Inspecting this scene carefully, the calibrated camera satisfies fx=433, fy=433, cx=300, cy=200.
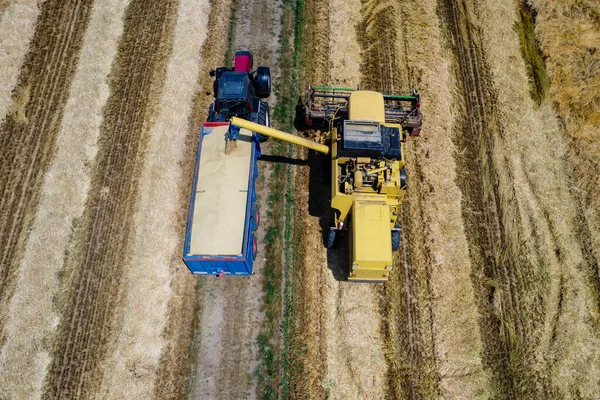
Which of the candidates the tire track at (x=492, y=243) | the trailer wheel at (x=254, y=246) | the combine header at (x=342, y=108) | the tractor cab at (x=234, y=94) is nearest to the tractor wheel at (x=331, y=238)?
the trailer wheel at (x=254, y=246)

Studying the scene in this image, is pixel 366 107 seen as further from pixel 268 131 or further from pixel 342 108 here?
pixel 268 131

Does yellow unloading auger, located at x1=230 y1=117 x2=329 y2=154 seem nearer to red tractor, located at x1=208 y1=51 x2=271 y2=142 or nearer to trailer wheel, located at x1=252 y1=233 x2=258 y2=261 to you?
red tractor, located at x1=208 y1=51 x2=271 y2=142

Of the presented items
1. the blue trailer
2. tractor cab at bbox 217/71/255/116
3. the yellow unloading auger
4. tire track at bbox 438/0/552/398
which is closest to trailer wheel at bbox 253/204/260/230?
the blue trailer

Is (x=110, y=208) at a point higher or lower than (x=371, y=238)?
higher

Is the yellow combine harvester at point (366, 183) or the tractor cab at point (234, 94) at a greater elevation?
the tractor cab at point (234, 94)

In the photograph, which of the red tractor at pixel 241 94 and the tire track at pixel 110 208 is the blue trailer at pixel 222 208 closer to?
the red tractor at pixel 241 94

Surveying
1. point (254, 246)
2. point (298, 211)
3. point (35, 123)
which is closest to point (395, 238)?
point (298, 211)
